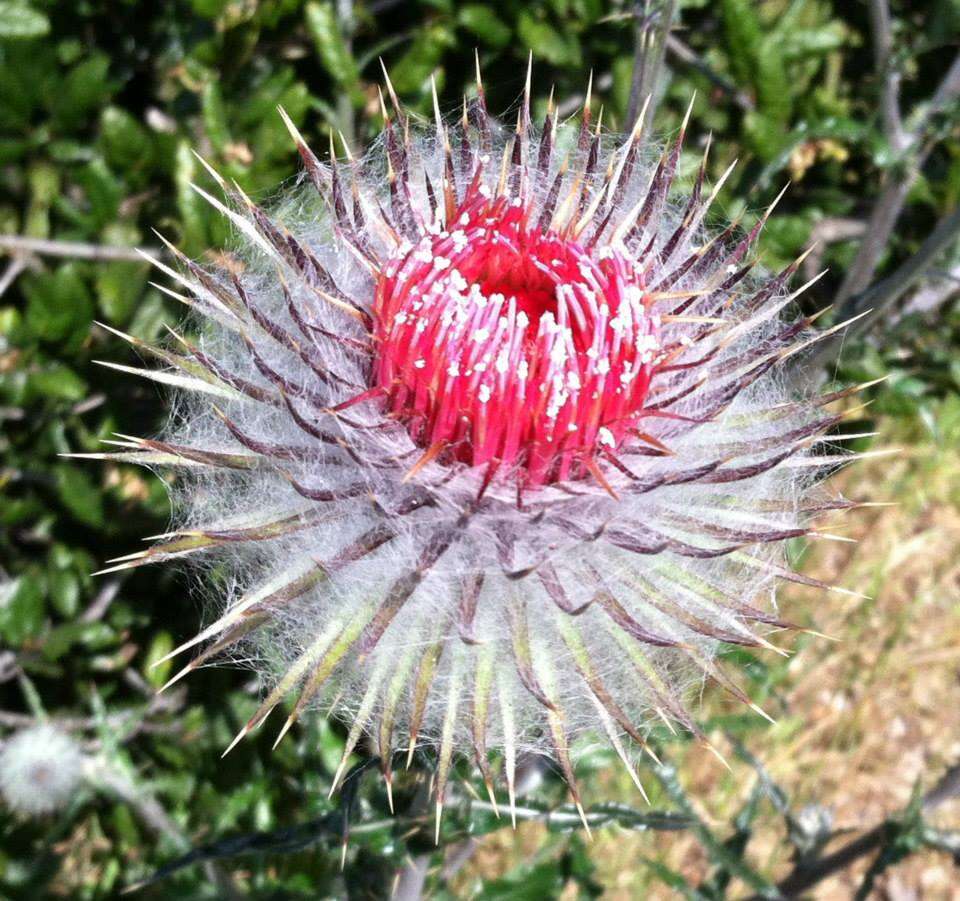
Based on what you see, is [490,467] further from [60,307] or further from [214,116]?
[60,307]

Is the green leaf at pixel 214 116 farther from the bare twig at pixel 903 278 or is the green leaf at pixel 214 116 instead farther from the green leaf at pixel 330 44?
the bare twig at pixel 903 278

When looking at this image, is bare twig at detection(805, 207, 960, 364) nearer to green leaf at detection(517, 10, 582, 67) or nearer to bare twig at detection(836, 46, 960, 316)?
bare twig at detection(836, 46, 960, 316)

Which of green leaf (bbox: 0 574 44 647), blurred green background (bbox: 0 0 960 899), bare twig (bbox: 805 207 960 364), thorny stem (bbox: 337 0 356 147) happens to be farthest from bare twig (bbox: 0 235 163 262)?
bare twig (bbox: 805 207 960 364)

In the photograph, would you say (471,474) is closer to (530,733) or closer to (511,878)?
(530,733)

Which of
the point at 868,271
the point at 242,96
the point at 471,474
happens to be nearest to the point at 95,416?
the point at 242,96

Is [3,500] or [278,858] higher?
[3,500]

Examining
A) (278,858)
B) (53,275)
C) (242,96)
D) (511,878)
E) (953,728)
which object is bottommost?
(278,858)

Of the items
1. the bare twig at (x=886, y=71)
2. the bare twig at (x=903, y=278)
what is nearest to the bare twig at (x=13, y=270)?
the bare twig at (x=903, y=278)
